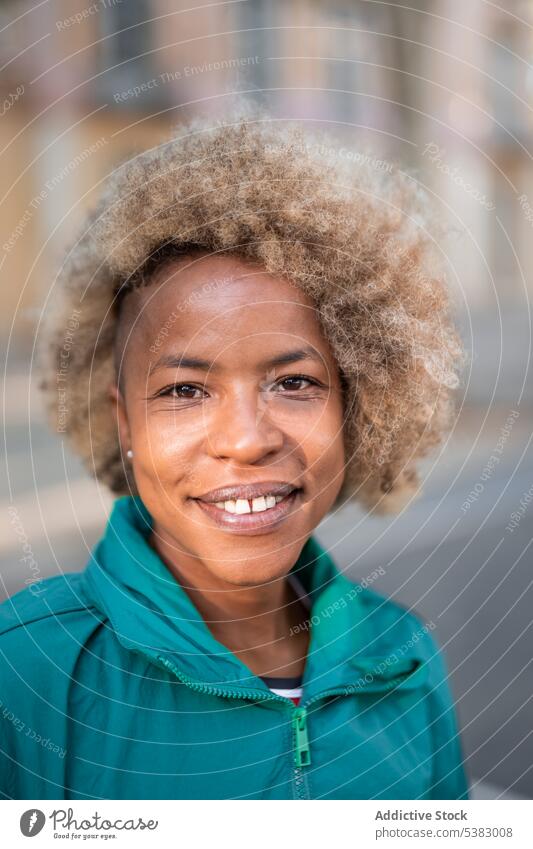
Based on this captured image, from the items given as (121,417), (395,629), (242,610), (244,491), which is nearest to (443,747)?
(395,629)

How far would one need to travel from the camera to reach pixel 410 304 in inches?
32.3

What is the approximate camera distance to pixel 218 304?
72 cm

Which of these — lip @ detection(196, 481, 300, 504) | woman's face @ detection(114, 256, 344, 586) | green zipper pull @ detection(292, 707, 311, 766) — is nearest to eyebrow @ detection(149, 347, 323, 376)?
woman's face @ detection(114, 256, 344, 586)

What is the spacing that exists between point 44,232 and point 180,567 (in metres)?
0.49

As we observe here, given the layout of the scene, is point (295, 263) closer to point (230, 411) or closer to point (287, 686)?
point (230, 411)

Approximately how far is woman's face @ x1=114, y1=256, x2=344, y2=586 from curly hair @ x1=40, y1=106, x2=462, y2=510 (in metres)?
0.02

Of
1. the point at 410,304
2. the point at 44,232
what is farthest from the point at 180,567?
the point at 44,232

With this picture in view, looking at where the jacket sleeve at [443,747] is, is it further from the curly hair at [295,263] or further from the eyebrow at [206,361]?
the eyebrow at [206,361]

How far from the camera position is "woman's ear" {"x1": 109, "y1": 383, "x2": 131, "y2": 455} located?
83 centimetres

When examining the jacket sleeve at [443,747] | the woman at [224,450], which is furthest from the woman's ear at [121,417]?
the jacket sleeve at [443,747]
